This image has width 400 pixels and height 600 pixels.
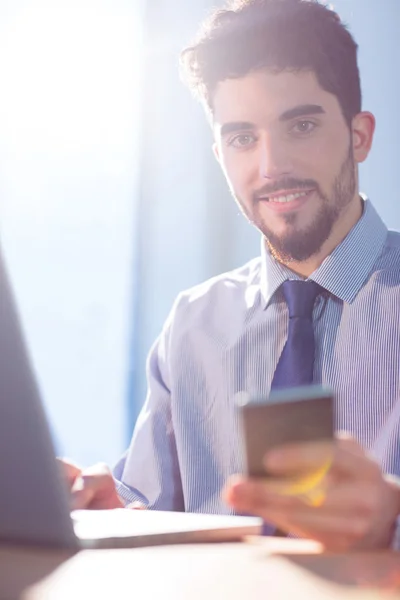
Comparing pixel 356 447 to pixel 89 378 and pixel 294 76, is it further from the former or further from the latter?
pixel 89 378

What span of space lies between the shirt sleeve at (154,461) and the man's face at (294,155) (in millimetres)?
444

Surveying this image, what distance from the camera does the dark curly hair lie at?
1546 mm

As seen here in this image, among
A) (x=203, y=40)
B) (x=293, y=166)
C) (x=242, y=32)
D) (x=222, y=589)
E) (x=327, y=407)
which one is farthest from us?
(x=203, y=40)

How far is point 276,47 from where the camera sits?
154 cm

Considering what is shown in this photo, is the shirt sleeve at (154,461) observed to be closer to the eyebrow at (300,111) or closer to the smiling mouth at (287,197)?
the smiling mouth at (287,197)

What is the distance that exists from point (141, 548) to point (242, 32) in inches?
55.9

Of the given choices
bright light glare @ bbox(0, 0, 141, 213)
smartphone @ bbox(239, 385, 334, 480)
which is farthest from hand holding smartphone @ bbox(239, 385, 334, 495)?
bright light glare @ bbox(0, 0, 141, 213)

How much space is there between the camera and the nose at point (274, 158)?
1527 millimetres

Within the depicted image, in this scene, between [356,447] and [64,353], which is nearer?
[356,447]

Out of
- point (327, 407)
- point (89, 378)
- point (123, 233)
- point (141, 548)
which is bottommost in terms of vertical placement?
point (89, 378)

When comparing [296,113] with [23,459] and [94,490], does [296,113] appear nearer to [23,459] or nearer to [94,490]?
[94,490]

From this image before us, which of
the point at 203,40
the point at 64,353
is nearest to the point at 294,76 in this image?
the point at 203,40

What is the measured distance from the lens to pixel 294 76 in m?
1.53

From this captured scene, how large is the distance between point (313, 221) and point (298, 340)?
377 mm
